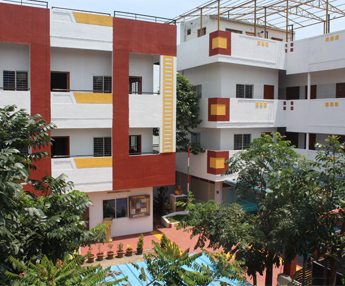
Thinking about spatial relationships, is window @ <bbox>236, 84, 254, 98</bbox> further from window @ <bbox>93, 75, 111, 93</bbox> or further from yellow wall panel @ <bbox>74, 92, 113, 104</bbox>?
yellow wall panel @ <bbox>74, 92, 113, 104</bbox>

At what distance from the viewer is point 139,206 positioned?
1997 cm

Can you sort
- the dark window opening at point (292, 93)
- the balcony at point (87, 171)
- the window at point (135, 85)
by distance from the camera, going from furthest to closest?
the dark window opening at point (292, 93), the window at point (135, 85), the balcony at point (87, 171)

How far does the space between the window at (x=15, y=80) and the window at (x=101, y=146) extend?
435 cm

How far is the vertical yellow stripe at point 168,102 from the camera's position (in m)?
19.5

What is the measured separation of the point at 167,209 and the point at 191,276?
16.1 m

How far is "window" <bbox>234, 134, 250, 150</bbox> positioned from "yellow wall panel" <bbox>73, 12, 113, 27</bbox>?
1045cm

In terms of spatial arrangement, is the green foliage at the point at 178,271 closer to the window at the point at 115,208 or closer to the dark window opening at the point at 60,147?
the dark window opening at the point at 60,147

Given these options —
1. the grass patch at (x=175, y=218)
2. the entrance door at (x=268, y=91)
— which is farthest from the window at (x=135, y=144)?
the entrance door at (x=268, y=91)

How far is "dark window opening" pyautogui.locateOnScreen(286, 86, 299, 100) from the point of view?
80.7 ft

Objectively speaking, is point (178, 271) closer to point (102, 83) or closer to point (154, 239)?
point (154, 239)

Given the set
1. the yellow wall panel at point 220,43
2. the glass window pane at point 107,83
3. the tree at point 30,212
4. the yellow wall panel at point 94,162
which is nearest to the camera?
the tree at point 30,212

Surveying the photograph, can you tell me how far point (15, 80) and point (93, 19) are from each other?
15.7 ft

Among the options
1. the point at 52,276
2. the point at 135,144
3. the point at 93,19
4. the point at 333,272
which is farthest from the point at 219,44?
the point at 52,276

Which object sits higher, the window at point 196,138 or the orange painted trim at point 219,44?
the orange painted trim at point 219,44
